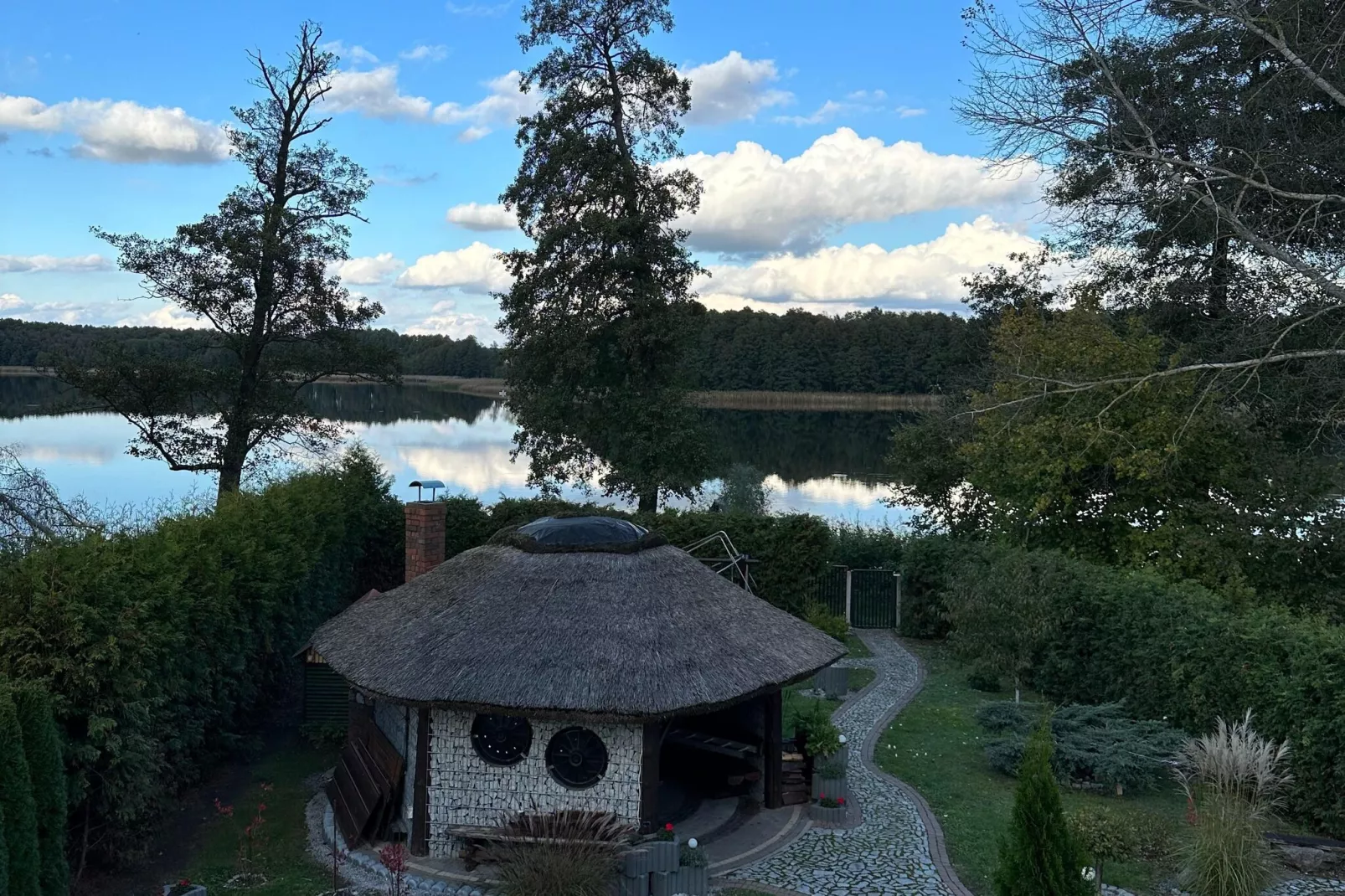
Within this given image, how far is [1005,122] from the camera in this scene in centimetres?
1761

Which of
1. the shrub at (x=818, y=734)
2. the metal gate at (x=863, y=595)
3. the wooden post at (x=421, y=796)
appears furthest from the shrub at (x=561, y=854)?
the metal gate at (x=863, y=595)

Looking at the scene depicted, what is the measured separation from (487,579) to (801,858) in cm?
547

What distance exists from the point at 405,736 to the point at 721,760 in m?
4.66

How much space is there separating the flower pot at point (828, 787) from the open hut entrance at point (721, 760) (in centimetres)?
55

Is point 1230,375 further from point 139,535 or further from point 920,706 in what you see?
point 139,535

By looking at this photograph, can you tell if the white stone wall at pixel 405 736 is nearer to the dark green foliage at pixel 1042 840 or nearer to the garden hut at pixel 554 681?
the garden hut at pixel 554 681

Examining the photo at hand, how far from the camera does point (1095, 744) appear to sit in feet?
46.8

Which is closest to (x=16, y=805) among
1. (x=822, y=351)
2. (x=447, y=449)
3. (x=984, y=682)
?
(x=984, y=682)

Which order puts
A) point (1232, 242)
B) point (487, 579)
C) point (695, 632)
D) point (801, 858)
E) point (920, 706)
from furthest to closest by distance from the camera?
1. point (1232, 242)
2. point (920, 706)
3. point (487, 579)
4. point (695, 632)
5. point (801, 858)

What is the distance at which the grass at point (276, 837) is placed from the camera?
1087cm

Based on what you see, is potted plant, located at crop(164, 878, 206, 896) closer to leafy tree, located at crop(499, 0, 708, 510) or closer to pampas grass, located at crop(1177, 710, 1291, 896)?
pampas grass, located at crop(1177, 710, 1291, 896)

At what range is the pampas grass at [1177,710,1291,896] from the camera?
9.95 m

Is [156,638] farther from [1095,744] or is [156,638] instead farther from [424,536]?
[1095,744]

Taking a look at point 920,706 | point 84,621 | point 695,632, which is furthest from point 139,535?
point 920,706
